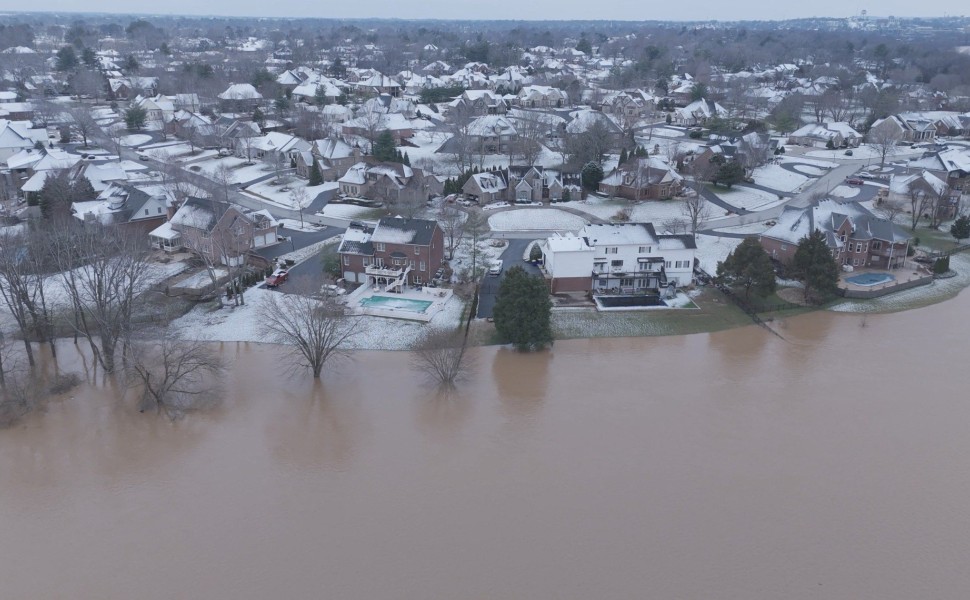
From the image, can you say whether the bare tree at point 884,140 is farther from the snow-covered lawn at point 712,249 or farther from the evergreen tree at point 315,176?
the evergreen tree at point 315,176

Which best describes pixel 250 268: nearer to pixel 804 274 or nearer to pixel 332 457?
pixel 332 457

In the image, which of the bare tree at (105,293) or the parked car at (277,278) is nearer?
the bare tree at (105,293)

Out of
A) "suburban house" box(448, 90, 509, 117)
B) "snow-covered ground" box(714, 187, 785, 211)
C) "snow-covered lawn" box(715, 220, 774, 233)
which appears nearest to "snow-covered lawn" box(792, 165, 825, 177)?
"snow-covered ground" box(714, 187, 785, 211)

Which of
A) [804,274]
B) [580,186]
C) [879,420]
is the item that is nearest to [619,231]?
[804,274]

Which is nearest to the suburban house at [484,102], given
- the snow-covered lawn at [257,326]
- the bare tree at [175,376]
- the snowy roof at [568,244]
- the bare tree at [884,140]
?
the bare tree at [884,140]

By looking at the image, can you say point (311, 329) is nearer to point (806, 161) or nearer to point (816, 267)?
point (816, 267)

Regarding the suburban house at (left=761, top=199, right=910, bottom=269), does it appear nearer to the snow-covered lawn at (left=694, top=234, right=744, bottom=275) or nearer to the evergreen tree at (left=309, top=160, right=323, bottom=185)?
the snow-covered lawn at (left=694, top=234, right=744, bottom=275)

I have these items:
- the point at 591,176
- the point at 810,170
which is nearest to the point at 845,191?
the point at 810,170

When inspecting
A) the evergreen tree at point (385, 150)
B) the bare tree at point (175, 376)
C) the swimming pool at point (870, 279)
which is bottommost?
the bare tree at point (175, 376)
